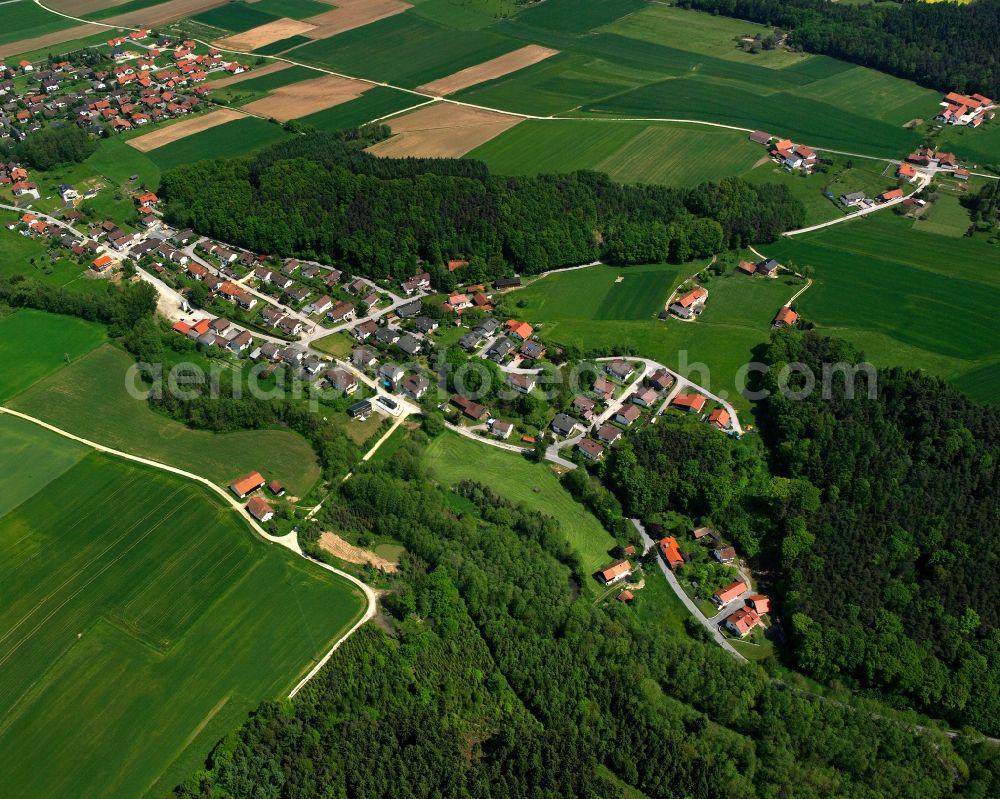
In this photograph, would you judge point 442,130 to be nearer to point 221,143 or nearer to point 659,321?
point 221,143

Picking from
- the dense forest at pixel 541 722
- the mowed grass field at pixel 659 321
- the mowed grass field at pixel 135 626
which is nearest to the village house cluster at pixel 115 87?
the mowed grass field at pixel 659 321

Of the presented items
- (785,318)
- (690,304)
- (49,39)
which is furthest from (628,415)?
(49,39)

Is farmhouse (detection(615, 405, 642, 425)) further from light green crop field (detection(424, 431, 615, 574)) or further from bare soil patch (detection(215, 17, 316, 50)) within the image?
bare soil patch (detection(215, 17, 316, 50))

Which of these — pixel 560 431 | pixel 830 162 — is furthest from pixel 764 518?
pixel 830 162

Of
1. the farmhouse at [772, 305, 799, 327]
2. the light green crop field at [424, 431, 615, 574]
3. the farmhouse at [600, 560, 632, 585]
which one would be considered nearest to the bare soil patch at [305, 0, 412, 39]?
the farmhouse at [772, 305, 799, 327]

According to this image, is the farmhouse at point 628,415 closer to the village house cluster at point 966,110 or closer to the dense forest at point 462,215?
the dense forest at point 462,215

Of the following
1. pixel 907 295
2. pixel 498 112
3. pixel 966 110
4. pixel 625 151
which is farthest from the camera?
pixel 498 112
